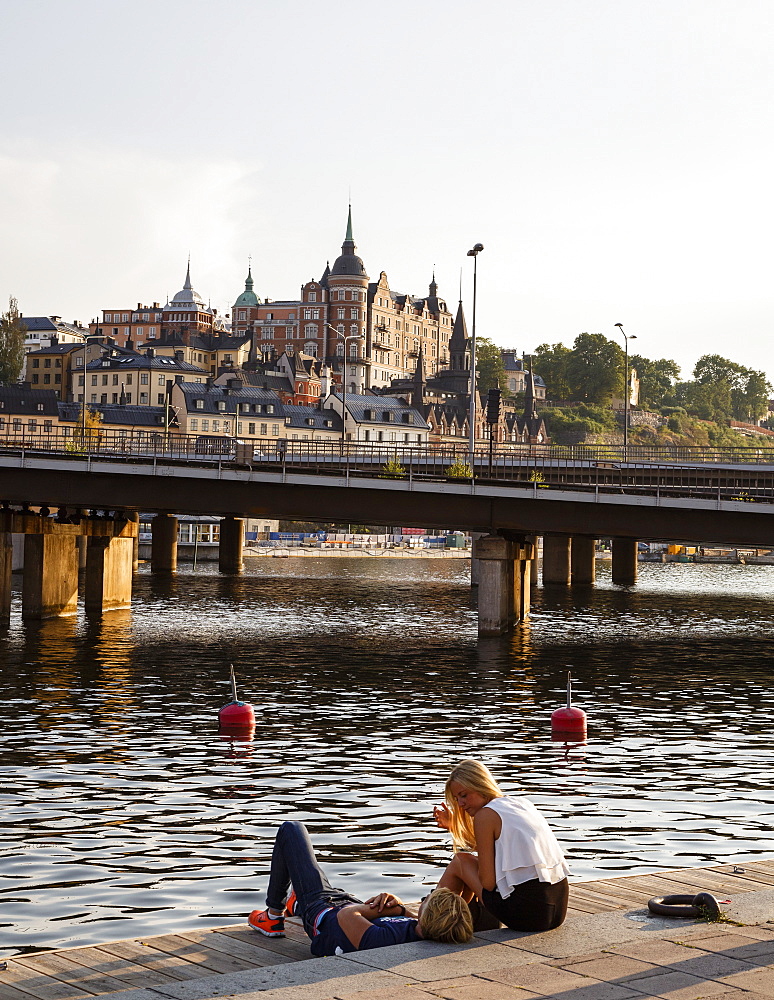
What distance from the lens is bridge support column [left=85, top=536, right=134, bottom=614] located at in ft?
232

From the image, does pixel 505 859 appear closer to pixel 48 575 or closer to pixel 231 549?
pixel 48 575

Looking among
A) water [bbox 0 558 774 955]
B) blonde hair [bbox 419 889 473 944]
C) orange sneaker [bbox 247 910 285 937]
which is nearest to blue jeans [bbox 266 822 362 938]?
orange sneaker [bbox 247 910 285 937]

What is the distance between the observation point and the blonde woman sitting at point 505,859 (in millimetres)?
11539

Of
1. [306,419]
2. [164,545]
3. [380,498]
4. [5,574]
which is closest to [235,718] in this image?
[380,498]

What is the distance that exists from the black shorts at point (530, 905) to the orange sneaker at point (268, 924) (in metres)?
2.07

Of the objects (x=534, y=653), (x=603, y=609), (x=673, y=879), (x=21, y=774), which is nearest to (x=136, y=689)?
(x=21, y=774)

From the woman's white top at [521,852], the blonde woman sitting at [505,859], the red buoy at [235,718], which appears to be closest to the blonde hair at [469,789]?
the blonde woman sitting at [505,859]

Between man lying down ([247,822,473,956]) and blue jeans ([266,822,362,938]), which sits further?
blue jeans ([266,822,362,938])

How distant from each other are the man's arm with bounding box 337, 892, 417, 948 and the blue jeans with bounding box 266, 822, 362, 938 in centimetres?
37

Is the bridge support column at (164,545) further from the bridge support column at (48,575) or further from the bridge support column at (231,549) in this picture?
the bridge support column at (48,575)

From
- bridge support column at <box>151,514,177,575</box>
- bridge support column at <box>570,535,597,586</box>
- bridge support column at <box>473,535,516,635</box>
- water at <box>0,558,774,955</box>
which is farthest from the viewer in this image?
bridge support column at <box>151,514,177,575</box>

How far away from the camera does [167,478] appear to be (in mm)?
63500

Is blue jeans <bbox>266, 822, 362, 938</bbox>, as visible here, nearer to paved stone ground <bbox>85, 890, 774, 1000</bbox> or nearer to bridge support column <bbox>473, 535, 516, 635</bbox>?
paved stone ground <bbox>85, 890, 774, 1000</bbox>

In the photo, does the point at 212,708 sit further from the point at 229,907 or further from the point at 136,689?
the point at 229,907
